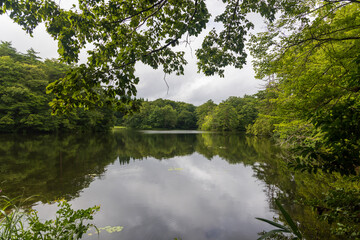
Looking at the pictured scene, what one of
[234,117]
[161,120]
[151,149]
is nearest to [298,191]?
[151,149]

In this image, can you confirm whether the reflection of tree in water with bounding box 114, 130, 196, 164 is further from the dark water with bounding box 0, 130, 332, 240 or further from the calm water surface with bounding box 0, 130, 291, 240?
the calm water surface with bounding box 0, 130, 291, 240

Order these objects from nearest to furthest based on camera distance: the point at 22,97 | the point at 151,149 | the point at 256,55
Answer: the point at 256,55, the point at 151,149, the point at 22,97

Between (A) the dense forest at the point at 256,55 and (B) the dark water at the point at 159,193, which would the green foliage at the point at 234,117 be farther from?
(A) the dense forest at the point at 256,55

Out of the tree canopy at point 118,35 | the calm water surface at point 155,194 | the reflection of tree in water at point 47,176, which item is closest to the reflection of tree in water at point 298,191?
the calm water surface at point 155,194

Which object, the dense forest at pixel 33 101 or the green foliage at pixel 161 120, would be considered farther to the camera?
the green foliage at pixel 161 120

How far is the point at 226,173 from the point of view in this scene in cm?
977

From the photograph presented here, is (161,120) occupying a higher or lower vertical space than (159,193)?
higher

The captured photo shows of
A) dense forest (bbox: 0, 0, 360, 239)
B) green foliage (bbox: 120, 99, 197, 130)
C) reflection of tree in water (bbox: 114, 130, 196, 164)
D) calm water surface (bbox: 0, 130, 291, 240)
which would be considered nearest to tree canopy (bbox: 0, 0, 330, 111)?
dense forest (bbox: 0, 0, 360, 239)

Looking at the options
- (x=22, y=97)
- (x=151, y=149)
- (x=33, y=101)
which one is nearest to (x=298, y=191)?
(x=151, y=149)

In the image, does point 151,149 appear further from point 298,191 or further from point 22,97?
point 22,97

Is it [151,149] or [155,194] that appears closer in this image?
[155,194]

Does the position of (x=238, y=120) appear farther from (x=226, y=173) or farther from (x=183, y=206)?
(x=183, y=206)

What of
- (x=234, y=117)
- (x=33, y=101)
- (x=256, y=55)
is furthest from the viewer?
(x=234, y=117)

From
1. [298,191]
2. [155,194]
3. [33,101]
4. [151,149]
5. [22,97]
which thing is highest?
[22,97]
